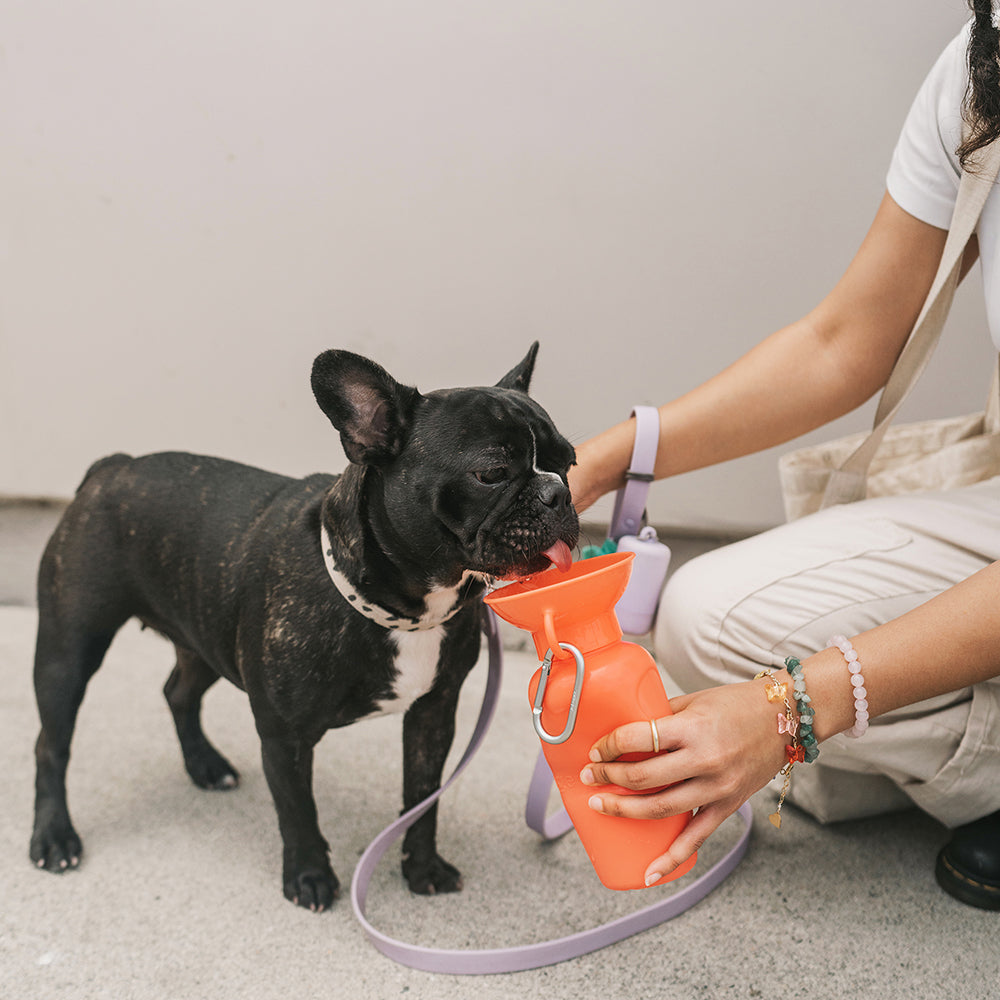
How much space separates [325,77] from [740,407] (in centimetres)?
129

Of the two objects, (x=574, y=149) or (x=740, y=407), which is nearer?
(x=740, y=407)

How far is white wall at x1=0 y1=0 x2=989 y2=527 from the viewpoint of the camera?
190cm

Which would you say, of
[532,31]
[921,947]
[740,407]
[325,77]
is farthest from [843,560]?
[325,77]

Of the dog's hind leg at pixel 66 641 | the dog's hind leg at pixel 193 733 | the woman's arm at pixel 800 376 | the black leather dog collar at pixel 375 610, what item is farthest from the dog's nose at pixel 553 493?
the dog's hind leg at pixel 193 733

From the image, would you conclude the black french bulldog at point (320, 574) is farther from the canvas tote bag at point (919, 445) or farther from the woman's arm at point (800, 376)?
the canvas tote bag at point (919, 445)

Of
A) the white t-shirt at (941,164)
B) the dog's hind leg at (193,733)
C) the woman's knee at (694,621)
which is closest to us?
the white t-shirt at (941,164)

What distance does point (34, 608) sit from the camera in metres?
2.48

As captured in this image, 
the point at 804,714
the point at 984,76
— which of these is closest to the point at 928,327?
the point at 984,76

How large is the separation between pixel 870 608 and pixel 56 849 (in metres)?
1.27

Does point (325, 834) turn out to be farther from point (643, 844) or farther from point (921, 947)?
point (921, 947)

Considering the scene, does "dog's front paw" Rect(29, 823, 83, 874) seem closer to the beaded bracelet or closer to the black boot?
the beaded bracelet

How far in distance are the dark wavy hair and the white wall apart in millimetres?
836

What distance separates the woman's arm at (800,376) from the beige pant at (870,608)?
0.57ft

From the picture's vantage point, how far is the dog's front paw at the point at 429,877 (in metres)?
1.35
